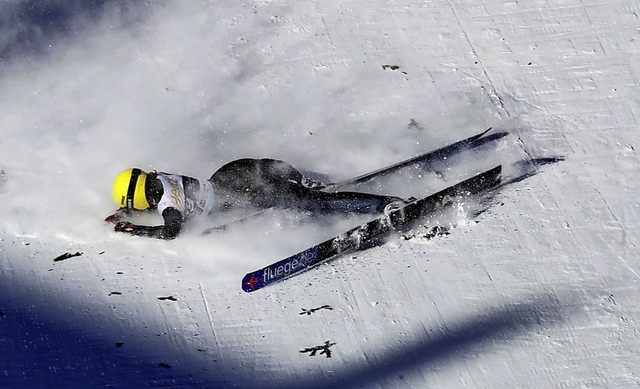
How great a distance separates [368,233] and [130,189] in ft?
6.32

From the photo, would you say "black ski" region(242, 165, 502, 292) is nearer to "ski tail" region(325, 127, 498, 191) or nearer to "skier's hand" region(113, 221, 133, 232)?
"ski tail" region(325, 127, 498, 191)

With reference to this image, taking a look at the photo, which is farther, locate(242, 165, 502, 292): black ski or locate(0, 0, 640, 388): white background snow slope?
locate(242, 165, 502, 292): black ski

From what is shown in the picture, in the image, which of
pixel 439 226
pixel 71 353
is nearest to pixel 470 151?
pixel 439 226

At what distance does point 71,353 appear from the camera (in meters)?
5.82

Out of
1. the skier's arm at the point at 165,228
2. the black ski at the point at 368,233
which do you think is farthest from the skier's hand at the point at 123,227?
the black ski at the point at 368,233

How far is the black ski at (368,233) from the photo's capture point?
20.5 ft

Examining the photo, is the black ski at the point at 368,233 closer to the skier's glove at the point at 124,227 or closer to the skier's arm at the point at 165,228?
the skier's arm at the point at 165,228

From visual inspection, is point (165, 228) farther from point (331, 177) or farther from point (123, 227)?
point (331, 177)

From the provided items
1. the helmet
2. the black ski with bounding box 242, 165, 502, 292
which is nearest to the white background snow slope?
the black ski with bounding box 242, 165, 502, 292

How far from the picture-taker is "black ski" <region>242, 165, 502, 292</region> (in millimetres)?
6234

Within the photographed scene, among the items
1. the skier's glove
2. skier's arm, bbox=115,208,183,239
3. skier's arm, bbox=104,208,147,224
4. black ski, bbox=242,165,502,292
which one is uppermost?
skier's arm, bbox=104,208,147,224

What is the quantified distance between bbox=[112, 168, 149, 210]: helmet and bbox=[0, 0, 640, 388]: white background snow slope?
1.02ft

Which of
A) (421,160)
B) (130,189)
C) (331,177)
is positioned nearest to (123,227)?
(130,189)

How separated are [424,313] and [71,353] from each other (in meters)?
2.50
